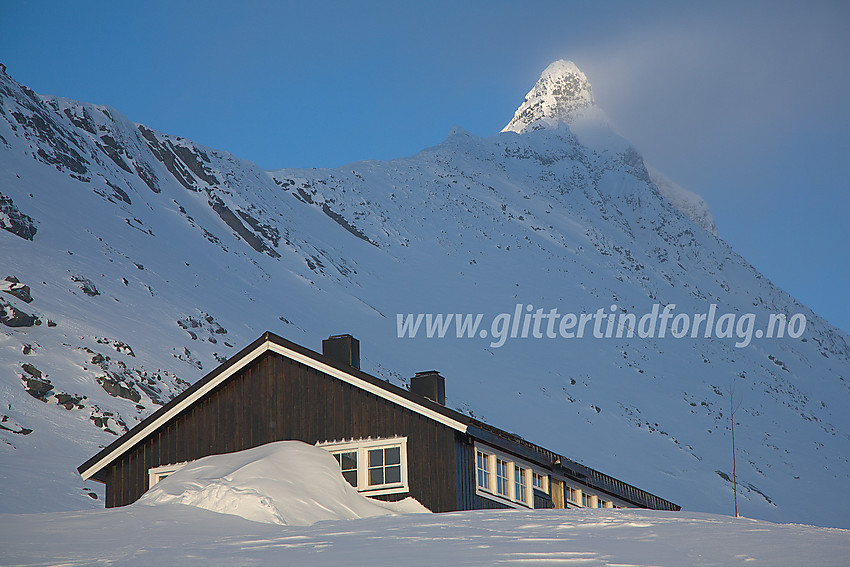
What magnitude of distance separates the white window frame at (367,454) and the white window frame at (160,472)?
3.63 m

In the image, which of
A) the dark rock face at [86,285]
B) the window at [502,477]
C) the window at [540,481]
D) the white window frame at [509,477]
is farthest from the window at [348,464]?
the dark rock face at [86,285]

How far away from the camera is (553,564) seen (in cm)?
1059

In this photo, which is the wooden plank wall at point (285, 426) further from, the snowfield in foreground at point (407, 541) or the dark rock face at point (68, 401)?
the dark rock face at point (68, 401)

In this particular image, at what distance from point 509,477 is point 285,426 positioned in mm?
5453

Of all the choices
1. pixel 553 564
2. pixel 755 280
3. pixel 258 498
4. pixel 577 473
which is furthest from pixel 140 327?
pixel 755 280

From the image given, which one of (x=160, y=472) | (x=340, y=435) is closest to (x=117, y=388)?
(x=160, y=472)

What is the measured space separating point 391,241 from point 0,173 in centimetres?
4603

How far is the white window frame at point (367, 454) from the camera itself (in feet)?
68.7

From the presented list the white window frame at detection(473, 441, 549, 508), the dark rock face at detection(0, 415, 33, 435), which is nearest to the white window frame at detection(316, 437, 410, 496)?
the white window frame at detection(473, 441, 549, 508)

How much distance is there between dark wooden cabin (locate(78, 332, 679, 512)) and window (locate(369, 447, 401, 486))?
0.07ft

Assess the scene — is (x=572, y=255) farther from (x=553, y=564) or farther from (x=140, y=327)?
(x=553, y=564)

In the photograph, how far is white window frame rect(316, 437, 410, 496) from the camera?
20.9 metres

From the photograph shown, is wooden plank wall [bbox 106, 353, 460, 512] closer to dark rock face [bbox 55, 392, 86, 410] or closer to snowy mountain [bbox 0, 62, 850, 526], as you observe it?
snowy mountain [bbox 0, 62, 850, 526]

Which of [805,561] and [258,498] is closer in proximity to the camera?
[805,561]
